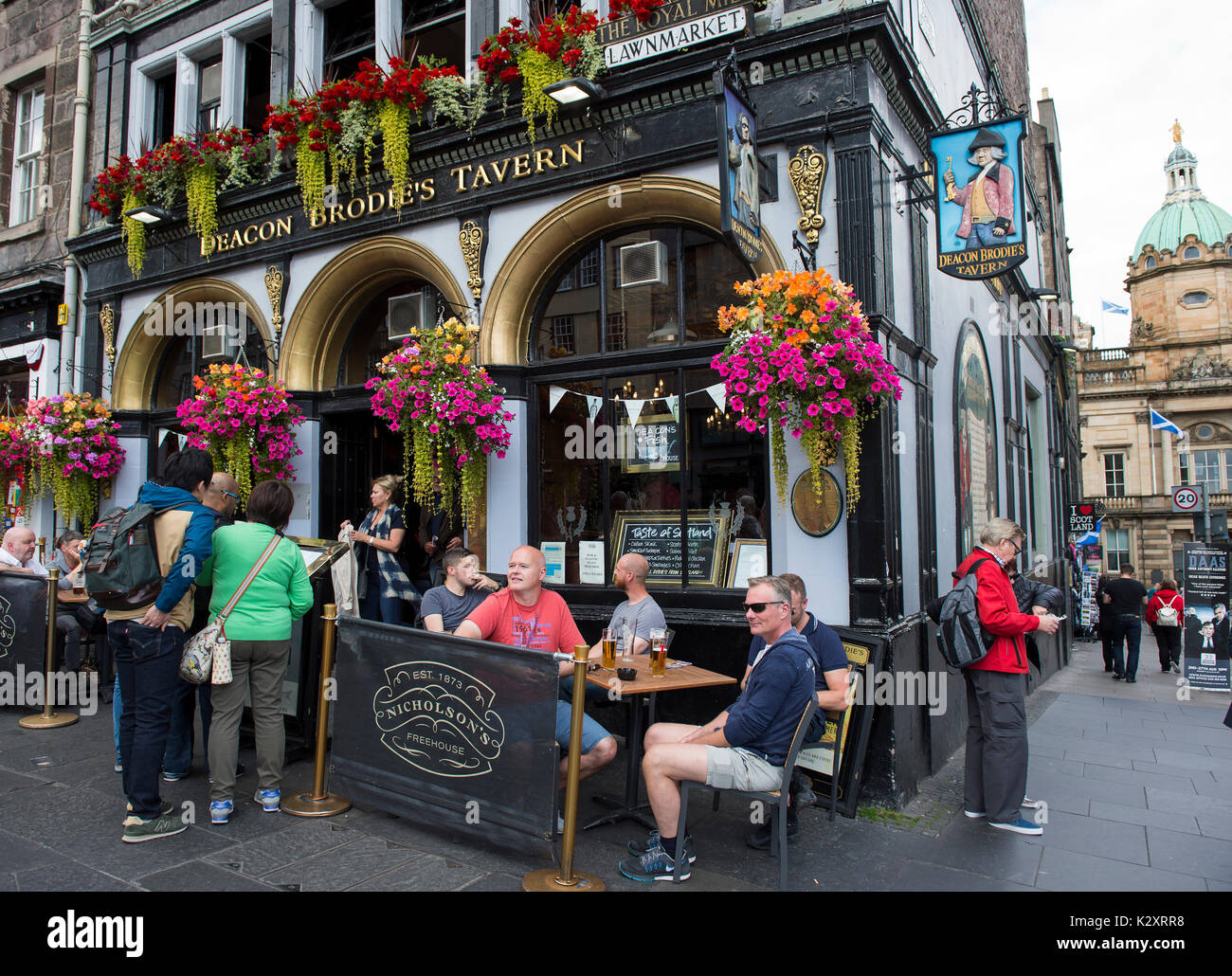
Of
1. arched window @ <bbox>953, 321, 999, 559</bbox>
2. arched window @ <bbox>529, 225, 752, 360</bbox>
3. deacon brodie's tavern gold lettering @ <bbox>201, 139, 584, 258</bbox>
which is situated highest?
deacon brodie's tavern gold lettering @ <bbox>201, 139, 584, 258</bbox>

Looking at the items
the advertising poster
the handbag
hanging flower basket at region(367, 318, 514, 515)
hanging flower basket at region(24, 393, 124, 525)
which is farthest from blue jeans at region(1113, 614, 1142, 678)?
hanging flower basket at region(24, 393, 124, 525)

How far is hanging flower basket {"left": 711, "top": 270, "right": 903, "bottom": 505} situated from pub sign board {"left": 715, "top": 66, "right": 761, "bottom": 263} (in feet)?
1.34

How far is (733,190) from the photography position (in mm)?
5645

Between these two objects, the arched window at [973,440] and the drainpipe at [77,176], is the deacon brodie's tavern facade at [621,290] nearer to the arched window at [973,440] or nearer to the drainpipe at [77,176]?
the arched window at [973,440]

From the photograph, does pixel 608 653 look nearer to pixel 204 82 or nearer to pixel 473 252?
pixel 473 252

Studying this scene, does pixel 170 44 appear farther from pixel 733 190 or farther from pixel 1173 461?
pixel 1173 461

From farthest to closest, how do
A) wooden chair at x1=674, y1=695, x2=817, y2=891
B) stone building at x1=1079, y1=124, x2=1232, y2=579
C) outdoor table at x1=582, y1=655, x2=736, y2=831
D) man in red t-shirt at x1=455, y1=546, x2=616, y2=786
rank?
stone building at x1=1079, y1=124, x2=1232, y2=579
man in red t-shirt at x1=455, y1=546, x2=616, y2=786
outdoor table at x1=582, y1=655, x2=736, y2=831
wooden chair at x1=674, y1=695, x2=817, y2=891

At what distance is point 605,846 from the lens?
15.1 ft

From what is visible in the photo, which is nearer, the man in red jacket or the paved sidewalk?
the paved sidewalk

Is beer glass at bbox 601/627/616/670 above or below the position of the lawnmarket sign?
below

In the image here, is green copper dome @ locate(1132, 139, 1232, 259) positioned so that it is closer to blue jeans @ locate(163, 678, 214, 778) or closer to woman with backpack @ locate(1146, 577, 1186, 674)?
woman with backpack @ locate(1146, 577, 1186, 674)

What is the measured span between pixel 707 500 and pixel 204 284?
710cm

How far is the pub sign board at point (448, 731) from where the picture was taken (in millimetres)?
4078

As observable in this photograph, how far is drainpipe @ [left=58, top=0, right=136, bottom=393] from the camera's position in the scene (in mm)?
11492
